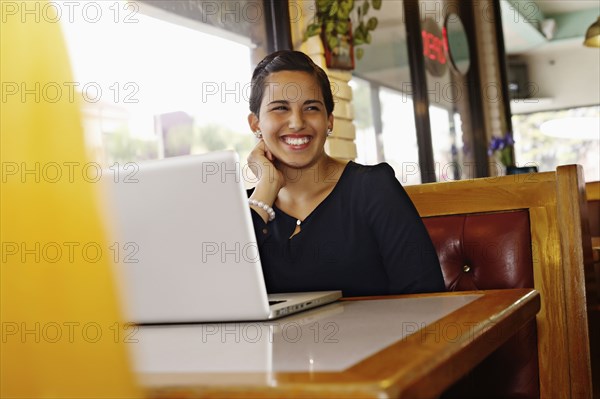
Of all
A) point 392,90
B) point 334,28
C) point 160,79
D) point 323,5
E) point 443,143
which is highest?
point 323,5

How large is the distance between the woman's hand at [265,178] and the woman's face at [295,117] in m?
0.04

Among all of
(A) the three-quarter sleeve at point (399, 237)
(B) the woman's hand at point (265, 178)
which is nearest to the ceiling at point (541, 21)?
(B) the woman's hand at point (265, 178)

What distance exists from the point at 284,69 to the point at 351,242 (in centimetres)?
47

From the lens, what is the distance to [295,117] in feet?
6.11

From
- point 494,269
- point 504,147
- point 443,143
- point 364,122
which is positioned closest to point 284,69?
point 494,269

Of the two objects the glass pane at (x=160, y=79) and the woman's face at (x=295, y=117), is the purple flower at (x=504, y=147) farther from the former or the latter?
the woman's face at (x=295, y=117)

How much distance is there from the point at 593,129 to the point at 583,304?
27.4ft

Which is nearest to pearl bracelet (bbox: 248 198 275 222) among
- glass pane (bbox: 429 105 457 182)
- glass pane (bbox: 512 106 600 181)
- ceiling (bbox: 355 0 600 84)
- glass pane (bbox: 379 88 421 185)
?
glass pane (bbox: 379 88 421 185)

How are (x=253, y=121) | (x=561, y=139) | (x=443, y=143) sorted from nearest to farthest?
(x=253, y=121), (x=443, y=143), (x=561, y=139)

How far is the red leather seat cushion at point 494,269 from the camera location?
1.58 m

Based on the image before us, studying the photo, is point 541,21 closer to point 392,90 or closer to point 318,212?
point 392,90

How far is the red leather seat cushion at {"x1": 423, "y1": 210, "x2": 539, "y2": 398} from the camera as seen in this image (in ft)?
5.20

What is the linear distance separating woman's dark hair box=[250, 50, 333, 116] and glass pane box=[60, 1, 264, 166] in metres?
0.67

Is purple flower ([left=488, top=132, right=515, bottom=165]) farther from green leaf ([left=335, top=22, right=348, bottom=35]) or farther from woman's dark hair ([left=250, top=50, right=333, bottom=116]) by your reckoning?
woman's dark hair ([left=250, top=50, right=333, bottom=116])
